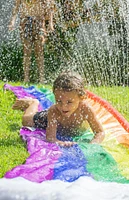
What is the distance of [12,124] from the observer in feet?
16.9

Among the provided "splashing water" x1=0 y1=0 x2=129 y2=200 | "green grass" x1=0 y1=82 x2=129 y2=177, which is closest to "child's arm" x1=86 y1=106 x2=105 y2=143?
"green grass" x1=0 y1=82 x2=129 y2=177

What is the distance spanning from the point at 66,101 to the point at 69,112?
0.13 metres

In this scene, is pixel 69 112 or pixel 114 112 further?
pixel 114 112

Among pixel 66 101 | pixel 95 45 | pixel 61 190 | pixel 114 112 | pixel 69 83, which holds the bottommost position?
pixel 95 45

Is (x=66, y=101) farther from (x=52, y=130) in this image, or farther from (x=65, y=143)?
(x=65, y=143)

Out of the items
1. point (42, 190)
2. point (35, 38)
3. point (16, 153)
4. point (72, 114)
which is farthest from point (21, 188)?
point (35, 38)

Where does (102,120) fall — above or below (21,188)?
below

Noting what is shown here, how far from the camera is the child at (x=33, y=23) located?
8062 millimetres

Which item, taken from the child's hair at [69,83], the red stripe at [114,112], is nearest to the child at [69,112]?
the child's hair at [69,83]

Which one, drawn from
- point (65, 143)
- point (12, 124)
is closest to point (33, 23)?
point (12, 124)

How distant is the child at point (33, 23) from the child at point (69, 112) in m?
3.38

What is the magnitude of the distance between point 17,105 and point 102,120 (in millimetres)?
889

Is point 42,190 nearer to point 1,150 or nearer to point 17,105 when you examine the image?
point 1,150

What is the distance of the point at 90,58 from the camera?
10.2m
